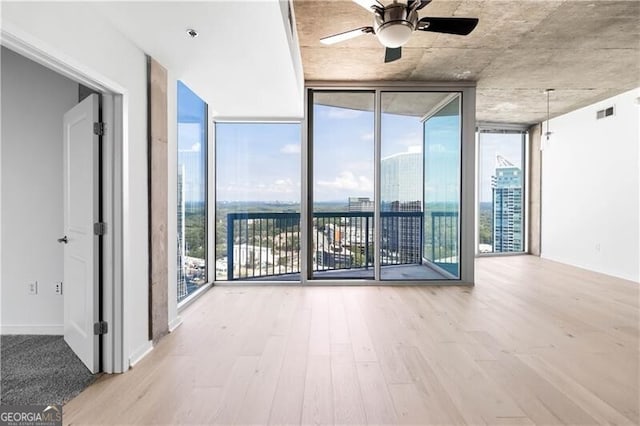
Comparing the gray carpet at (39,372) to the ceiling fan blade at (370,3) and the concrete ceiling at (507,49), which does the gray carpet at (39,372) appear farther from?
the concrete ceiling at (507,49)

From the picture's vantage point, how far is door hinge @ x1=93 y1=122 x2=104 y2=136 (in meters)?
2.16

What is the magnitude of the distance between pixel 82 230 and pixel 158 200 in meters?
0.56

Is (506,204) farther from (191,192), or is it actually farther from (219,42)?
(219,42)

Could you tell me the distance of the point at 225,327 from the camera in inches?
114

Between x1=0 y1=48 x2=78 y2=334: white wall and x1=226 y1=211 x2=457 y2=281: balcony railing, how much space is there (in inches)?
79.2

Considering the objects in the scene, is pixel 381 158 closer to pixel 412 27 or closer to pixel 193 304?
pixel 412 27

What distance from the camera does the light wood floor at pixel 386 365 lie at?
173 centimetres

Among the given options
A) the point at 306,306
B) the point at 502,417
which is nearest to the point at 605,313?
the point at 502,417

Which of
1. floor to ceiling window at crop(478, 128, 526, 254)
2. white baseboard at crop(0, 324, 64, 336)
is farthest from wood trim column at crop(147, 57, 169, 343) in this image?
floor to ceiling window at crop(478, 128, 526, 254)

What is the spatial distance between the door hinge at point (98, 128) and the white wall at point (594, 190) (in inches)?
237

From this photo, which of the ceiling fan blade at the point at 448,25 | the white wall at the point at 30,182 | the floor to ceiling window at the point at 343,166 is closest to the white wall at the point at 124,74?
the white wall at the point at 30,182

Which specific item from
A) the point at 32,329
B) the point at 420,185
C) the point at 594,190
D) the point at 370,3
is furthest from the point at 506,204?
the point at 32,329

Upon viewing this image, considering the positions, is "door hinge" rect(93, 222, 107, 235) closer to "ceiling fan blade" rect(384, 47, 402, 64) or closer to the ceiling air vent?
"ceiling fan blade" rect(384, 47, 402, 64)

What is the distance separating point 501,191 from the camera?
665 cm
